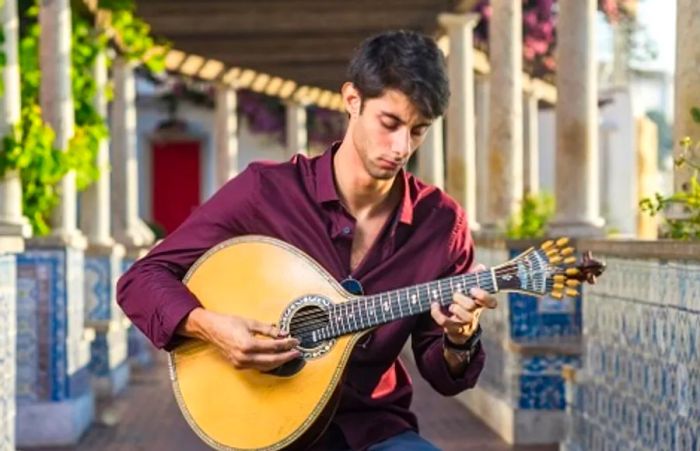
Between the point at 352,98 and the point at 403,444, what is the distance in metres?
0.73

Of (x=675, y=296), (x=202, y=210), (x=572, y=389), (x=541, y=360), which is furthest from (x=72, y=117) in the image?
(x=202, y=210)

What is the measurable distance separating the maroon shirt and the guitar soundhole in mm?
98

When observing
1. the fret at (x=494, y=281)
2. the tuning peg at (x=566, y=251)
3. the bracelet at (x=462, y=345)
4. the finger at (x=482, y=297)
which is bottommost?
the bracelet at (x=462, y=345)

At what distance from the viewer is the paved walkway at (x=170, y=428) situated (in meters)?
11.3

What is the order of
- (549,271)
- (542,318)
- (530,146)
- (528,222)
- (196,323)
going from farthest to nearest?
(530,146) → (528,222) → (542,318) → (196,323) → (549,271)

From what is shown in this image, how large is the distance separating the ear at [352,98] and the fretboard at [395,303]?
1.27ft

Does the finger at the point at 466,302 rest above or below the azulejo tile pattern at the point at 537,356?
above

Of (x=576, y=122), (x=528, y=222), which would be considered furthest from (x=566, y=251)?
(x=528, y=222)

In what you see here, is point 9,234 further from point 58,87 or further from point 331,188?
point 331,188

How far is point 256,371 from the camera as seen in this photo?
4.39m

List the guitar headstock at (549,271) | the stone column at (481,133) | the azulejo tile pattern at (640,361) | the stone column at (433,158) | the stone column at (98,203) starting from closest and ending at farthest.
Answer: the guitar headstock at (549,271), the azulejo tile pattern at (640,361), the stone column at (98,203), the stone column at (433,158), the stone column at (481,133)

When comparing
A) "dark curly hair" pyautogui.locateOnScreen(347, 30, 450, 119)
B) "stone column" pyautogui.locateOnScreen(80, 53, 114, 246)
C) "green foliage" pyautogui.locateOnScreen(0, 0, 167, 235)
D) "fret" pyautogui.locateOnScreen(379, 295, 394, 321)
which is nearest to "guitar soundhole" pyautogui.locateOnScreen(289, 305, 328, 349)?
"fret" pyautogui.locateOnScreen(379, 295, 394, 321)

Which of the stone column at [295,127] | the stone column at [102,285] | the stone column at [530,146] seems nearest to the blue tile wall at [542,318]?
the stone column at [102,285]

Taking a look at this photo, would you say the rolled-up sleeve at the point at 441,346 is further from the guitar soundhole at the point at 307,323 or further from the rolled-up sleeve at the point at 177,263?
the rolled-up sleeve at the point at 177,263
